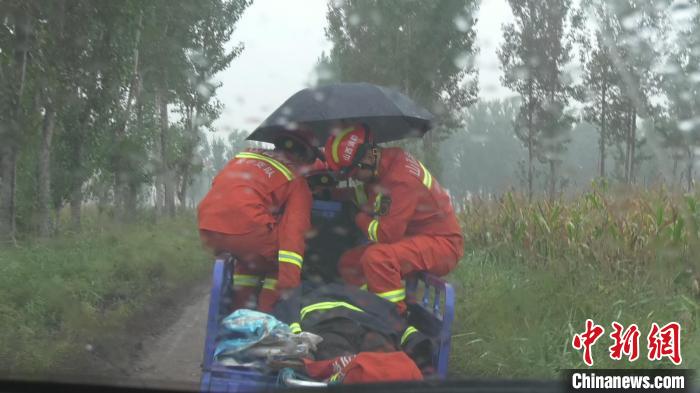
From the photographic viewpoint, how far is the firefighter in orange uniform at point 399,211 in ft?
13.3

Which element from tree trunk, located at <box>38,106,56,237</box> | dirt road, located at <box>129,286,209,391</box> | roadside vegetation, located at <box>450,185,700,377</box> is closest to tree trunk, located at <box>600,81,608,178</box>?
roadside vegetation, located at <box>450,185,700,377</box>

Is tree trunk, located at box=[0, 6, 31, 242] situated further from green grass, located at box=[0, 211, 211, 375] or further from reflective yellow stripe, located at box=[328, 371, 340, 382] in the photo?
reflective yellow stripe, located at box=[328, 371, 340, 382]

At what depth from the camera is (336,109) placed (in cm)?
448

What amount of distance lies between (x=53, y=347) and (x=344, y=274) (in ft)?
9.01

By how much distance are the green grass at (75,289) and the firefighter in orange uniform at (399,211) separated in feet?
6.50

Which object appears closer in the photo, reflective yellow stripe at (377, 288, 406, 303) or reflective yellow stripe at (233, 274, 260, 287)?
reflective yellow stripe at (377, 288, 406, 303)

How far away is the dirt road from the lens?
19.1ft

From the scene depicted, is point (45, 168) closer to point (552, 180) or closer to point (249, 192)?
point (552, 180)

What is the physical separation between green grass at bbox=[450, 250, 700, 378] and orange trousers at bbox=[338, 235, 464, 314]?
1093mm

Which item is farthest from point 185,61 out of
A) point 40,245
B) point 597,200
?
point 597,200

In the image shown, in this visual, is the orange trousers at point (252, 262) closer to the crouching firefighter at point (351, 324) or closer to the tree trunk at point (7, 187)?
the crouching firefighter at point (351, 324)

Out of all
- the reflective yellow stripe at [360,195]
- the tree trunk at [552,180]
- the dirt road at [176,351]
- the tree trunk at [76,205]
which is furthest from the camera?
the tree trunk at [76,205]

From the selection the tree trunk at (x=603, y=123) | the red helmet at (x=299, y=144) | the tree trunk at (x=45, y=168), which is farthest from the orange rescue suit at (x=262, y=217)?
the tree trunk at (x=603, y=123)

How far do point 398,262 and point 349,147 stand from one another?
0.71 metres
